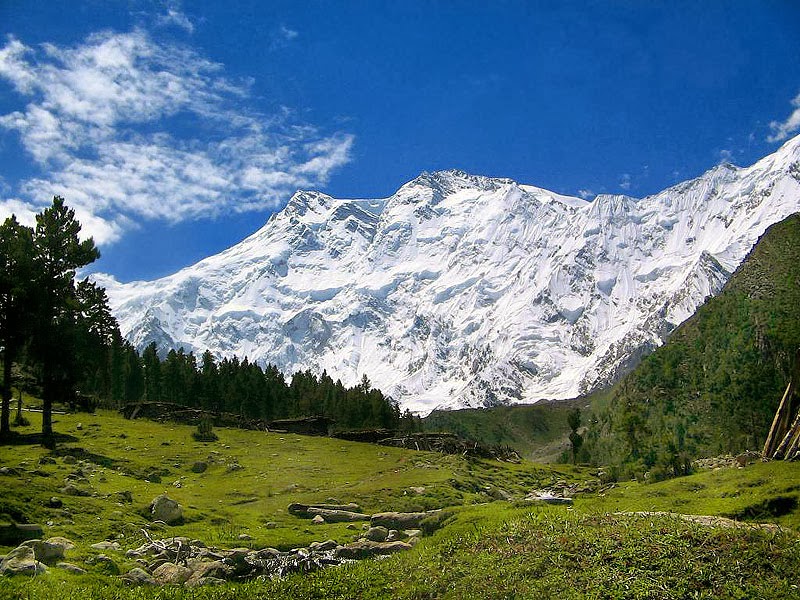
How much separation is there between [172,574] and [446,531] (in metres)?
10.9

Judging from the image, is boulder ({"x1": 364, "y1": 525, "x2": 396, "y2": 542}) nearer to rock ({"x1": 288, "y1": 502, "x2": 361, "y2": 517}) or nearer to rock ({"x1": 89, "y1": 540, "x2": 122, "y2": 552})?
rock ({"x1": 288, "y1": 502, "x2": 361, "y2": 517})

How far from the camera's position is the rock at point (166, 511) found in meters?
33.9

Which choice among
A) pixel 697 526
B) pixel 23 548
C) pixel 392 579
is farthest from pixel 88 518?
pixel 697 526

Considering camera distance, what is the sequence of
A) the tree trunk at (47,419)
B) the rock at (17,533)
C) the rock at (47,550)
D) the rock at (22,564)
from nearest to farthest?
the rock at (22,564) → the rock at (47,550) → the rock at (17,533) → the tree trunk at (47,419)

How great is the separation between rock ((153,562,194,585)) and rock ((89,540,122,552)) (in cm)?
289

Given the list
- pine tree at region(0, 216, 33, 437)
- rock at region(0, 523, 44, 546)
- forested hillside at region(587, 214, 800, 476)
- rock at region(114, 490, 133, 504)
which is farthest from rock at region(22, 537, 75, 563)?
forested hillside at region(587, 214, 800, 476)

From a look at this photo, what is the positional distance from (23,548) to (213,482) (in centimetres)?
3136

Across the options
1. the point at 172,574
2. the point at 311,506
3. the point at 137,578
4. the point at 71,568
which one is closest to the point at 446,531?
the point at 172,574

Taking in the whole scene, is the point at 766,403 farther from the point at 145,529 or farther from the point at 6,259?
the point at 6,259

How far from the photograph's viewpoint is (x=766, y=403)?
72375mm

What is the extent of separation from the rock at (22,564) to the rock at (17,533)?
2.80m

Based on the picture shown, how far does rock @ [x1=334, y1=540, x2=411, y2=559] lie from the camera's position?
28422 mm

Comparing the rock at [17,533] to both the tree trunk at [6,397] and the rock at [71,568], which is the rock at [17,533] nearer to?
the rock at [71,568]

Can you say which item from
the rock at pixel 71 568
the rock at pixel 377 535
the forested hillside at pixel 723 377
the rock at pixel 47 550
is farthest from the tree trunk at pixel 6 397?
the forested hillside at pixel 723 377
